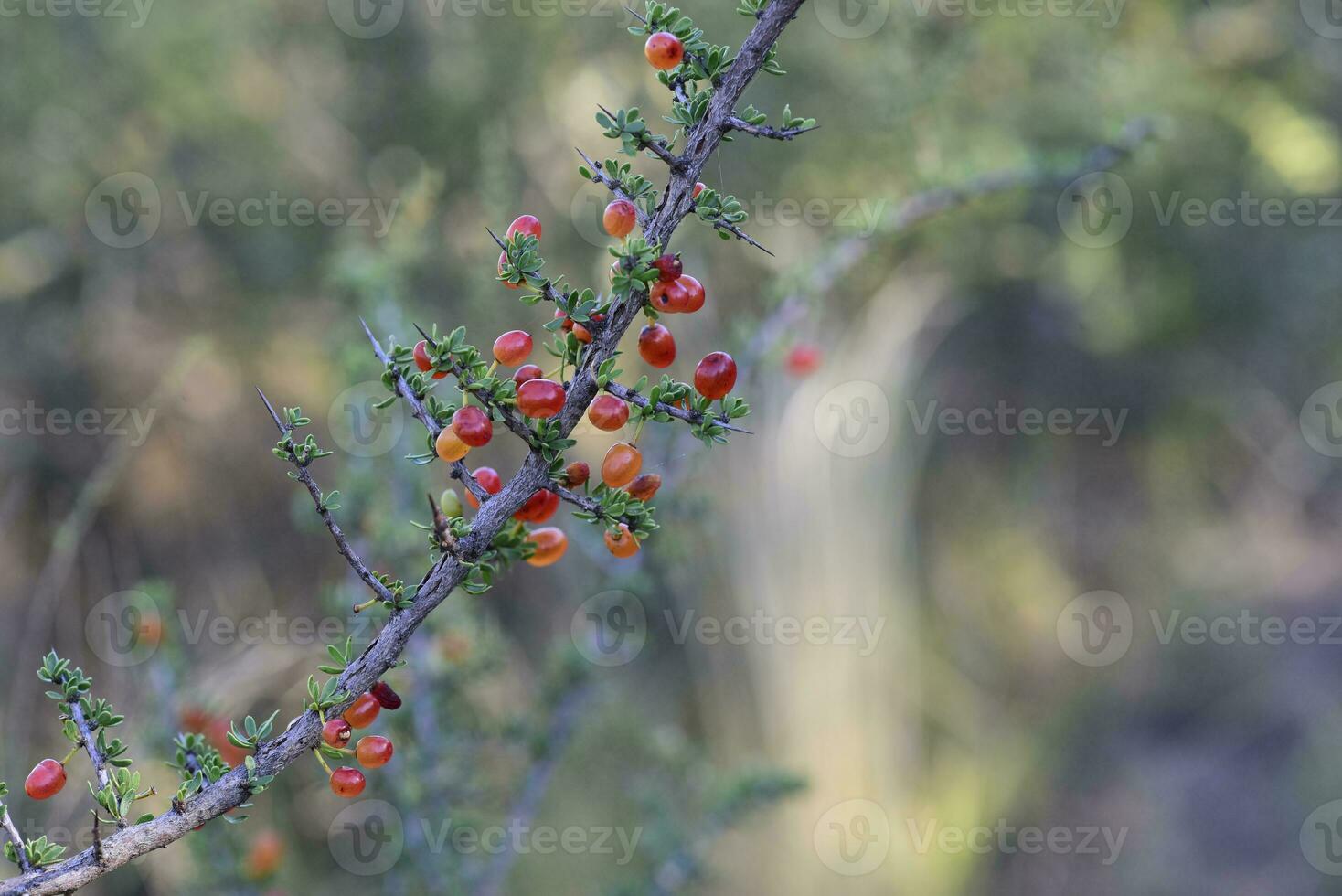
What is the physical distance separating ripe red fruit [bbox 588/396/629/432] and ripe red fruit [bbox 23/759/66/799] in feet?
1.37

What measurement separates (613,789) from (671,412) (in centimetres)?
229

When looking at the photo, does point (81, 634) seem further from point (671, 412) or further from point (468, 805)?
point (671, 412)

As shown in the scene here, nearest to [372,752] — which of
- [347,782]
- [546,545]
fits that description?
[347,782]

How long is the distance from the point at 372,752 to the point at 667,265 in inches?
15.3

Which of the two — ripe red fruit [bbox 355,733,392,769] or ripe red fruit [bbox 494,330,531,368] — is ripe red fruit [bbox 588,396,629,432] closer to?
ripe red fruit [bbox 494,330,531,368]

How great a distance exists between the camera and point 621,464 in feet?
2.29

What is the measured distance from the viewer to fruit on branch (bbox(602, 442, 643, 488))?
27.4 inches

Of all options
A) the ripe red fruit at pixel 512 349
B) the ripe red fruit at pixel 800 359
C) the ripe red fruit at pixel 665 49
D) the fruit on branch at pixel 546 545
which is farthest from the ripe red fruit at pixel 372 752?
the ripe red fruit at pixel 800 359

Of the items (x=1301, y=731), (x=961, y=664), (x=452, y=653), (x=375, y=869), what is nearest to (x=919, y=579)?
(x=961, y=664)

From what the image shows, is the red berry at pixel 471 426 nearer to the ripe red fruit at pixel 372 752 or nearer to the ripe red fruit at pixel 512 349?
the ripe red fruit at pixel 512 349

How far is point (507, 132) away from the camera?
10.7 feet

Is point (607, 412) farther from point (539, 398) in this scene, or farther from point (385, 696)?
point (385, 696)

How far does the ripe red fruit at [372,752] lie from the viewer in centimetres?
66

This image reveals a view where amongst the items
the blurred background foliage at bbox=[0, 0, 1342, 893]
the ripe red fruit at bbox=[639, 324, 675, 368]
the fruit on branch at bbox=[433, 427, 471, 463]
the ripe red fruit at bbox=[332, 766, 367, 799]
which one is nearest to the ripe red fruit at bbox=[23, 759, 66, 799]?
the ripe red fruit at bbox=[332, 766, 367, 799]
